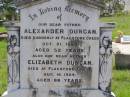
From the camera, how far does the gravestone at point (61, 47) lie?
721cm

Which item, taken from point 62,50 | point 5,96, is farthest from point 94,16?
point 5,96

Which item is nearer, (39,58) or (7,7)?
(39,58)

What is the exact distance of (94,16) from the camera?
7.20 m

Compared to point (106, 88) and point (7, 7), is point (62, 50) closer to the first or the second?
point (106, 88)

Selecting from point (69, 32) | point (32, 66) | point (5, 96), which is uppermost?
point (69, 32)

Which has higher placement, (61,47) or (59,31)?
(59,31)

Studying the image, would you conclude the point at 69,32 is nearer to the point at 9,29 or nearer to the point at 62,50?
the point at 62,50

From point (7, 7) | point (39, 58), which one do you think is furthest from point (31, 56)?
point (7, 7)

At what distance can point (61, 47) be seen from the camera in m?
7.23

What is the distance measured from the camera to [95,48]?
23.8 feet

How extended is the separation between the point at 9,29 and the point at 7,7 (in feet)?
84.6

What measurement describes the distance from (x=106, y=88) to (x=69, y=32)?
0.99 metres

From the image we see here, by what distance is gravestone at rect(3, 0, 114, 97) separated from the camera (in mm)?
7211

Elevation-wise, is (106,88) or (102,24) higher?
(102,24)
